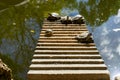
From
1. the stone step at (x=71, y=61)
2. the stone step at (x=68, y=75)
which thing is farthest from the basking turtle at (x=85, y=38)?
the stone step at (x=68, y=75)

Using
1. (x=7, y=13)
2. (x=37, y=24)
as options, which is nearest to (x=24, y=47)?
(x=37, y=24)

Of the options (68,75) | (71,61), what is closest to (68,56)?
(71,61)

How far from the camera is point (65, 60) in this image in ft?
34.6

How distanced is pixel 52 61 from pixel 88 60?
4.06 feet

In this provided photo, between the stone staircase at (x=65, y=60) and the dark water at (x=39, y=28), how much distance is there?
5.48 ft

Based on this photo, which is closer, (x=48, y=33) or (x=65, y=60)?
(x=65, y=60)

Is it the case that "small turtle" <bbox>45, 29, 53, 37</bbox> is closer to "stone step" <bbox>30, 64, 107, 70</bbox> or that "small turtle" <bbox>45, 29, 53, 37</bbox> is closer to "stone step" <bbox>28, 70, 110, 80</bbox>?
"stone step" <bbox>30, 64, 107, 70</bbox>

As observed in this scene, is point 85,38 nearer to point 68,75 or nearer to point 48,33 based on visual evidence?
point 48,33

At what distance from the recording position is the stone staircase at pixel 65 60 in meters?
9.30

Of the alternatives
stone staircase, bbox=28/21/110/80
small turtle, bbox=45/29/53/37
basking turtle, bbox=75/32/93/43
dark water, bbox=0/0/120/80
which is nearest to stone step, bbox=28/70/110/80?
stone staircase, bbox=28/21/110/80

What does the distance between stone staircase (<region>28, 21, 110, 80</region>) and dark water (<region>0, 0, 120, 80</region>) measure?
1.67 metres

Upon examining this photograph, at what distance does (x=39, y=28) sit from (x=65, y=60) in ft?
31.7

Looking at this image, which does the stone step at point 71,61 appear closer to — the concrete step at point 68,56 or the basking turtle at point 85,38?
the concrete step at point 68,56

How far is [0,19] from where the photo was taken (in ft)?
70.8
